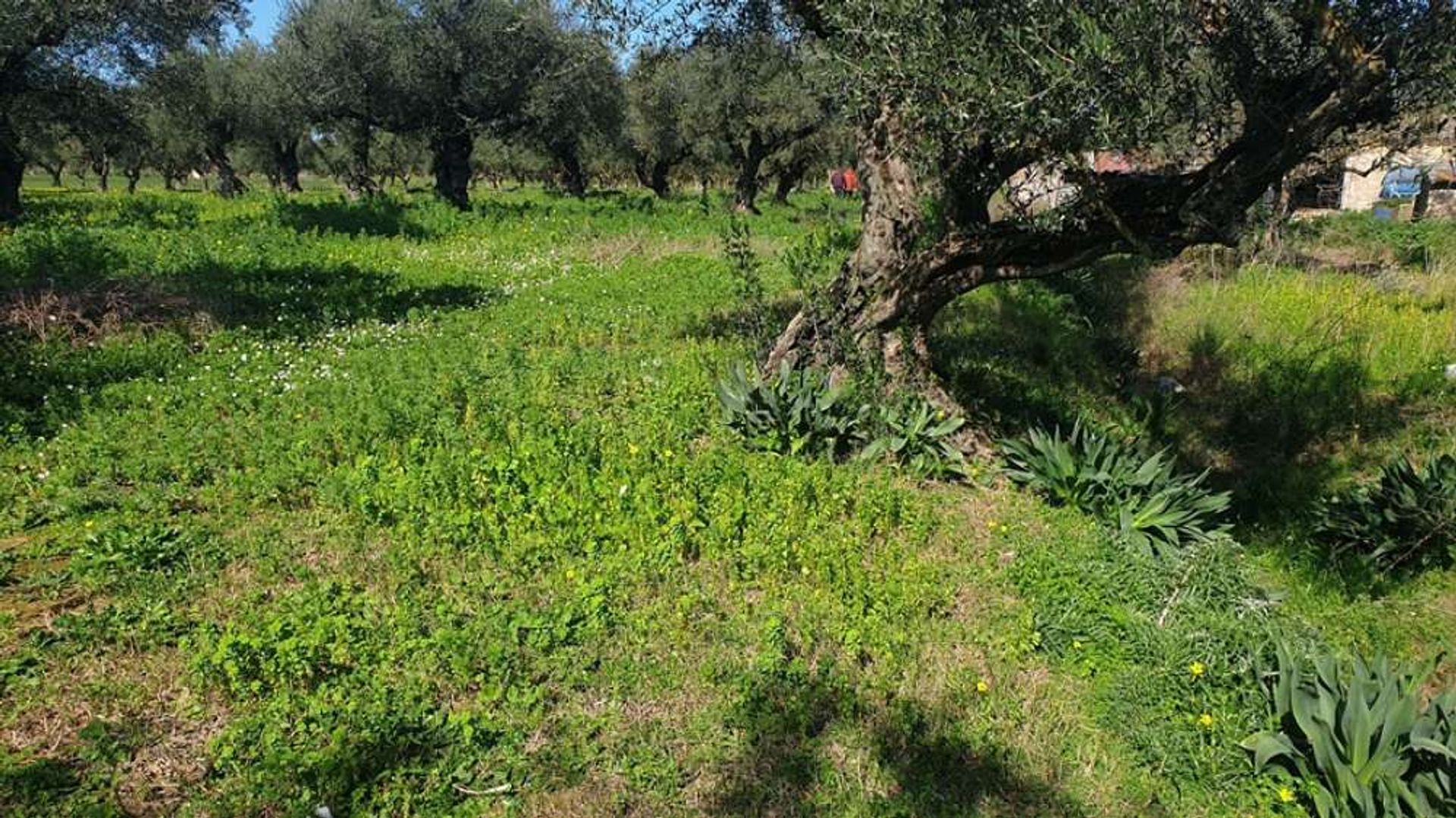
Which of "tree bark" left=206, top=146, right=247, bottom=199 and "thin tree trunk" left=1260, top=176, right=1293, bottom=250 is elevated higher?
"tree bark" left=206, top=146, right=247, bottom=199

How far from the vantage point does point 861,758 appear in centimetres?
344

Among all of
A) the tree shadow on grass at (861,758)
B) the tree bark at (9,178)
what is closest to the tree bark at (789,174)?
the tree bark at (9,178)

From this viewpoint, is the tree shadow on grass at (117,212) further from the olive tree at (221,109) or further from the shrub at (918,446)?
the shrub at (918,446)

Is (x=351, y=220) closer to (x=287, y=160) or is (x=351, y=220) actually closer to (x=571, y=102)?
(x=571, y=102)

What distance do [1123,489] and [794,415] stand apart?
7.33 ft

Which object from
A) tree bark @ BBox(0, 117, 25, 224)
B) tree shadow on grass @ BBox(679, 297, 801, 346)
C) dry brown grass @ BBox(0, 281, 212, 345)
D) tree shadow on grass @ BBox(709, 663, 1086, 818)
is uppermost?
tree bark @ BBox(0, 117, 25, 224)

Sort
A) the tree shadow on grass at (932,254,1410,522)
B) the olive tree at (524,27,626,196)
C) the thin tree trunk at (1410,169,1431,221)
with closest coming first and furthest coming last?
1. the tree shadow on grass at (932,254,1410,522)
2. the thin tree trunk at (1410,169,1431,221)
3. the olive tree at (524,27,626,196)

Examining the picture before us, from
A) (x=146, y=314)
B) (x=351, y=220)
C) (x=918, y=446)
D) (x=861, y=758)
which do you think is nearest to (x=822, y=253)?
(x=918, y=446)

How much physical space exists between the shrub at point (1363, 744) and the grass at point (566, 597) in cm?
16

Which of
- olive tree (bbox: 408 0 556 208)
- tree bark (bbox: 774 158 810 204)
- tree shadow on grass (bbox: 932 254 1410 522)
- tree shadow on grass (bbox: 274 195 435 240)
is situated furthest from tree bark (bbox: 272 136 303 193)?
tree shadow on grass (bbox: 932 254 1410 522)

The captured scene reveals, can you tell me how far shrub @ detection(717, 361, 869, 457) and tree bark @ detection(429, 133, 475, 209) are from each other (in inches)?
746

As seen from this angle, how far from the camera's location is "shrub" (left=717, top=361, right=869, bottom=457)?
6070 mm

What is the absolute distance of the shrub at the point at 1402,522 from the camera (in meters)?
5.79

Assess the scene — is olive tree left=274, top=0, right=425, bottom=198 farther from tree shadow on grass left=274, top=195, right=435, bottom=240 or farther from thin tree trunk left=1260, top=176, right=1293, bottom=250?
thin tree trunk left=1260, top=176, right=1293, bottom=250
